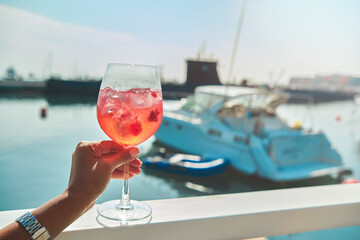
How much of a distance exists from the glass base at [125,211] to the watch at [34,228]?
209mm

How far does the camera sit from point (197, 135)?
8758 millimetres

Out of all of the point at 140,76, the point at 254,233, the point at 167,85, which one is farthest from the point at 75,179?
the point at 167,85

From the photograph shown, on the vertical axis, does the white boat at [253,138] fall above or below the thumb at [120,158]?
below

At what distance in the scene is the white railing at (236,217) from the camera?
68 centimetres

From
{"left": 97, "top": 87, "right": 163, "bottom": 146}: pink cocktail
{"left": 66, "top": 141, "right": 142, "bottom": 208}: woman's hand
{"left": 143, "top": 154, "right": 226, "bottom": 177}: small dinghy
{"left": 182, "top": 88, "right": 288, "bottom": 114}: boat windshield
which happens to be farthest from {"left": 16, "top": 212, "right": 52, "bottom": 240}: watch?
{"left": 182, "top": 88, "right": 288, "bottom": 114}: boat windshield

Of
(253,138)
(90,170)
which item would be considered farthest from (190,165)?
(90,170)

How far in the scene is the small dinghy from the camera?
25.5ft

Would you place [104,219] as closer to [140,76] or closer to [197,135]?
[140,76]

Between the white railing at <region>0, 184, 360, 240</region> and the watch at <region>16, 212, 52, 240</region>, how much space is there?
130 millimetres

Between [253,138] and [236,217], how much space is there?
7.11m

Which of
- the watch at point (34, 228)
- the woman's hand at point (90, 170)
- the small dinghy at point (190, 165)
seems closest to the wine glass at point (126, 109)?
the woman's hand at point (90, 170)

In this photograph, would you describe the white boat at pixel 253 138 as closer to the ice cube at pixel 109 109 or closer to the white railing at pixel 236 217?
the white railing at pixel 236 217

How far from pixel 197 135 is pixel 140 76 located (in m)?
8.06

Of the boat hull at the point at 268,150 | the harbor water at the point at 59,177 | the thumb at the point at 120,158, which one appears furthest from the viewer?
the boat hull at the point at 268,150
